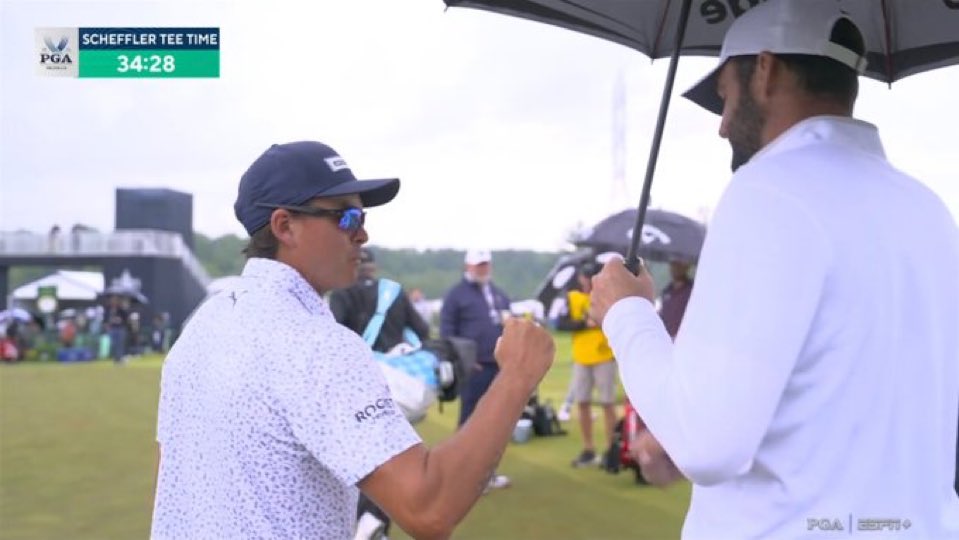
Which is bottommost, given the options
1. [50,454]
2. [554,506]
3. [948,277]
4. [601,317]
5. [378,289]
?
[50,454]

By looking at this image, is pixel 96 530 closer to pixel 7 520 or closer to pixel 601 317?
pixel 7 520

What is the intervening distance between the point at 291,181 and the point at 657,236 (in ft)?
23.4

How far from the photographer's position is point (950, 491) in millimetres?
1632

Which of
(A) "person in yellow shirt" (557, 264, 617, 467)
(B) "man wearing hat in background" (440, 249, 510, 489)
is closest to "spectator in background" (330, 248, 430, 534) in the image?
(B) "man wearing hat in background" (440, 249, 510, 489)

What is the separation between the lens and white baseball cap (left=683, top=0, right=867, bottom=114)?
1.64 meters

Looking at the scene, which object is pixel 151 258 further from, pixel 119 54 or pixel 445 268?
pixel 119 54

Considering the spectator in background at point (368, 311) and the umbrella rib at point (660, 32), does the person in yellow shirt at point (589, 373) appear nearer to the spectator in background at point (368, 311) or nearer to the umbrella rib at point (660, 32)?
the spectator in background at point (368, 311)

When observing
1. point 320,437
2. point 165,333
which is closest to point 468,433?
point 320,437

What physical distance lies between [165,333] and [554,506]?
28.0m

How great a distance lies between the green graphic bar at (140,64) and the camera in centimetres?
639

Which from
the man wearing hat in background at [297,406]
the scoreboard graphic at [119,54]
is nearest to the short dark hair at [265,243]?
the man wearing hat in background at [297,406]

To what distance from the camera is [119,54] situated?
21.5 feet

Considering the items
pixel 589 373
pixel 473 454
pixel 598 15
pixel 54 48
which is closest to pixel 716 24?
pixel 598 15

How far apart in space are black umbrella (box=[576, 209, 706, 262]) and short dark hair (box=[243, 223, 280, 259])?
6492 millimetres
